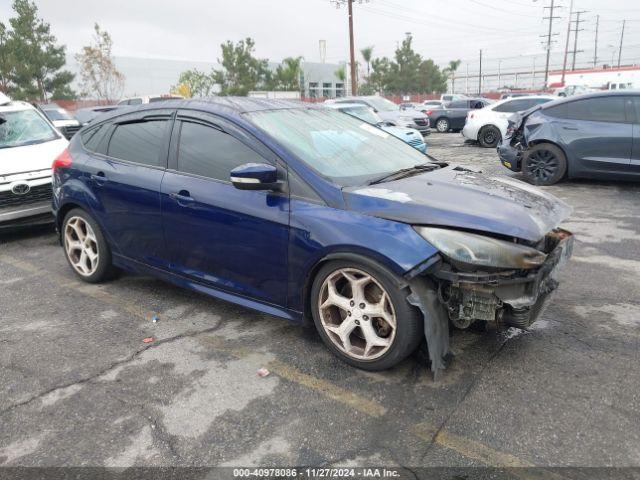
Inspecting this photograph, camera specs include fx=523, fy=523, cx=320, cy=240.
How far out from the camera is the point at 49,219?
6.28 metres

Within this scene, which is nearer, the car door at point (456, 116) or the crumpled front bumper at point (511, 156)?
the crumpled front bumper at point (511, 156)

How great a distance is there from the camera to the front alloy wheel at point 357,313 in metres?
2.94

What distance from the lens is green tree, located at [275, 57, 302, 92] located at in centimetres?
4784

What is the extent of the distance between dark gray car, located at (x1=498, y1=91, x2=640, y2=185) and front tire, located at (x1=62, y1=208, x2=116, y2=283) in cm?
684

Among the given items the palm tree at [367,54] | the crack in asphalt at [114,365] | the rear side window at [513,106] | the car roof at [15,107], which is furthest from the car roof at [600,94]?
the palm tree at [367,54]

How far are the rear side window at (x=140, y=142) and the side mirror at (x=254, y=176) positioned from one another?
1.02 meters

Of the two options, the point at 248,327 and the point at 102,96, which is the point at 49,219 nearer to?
the point at 248,327

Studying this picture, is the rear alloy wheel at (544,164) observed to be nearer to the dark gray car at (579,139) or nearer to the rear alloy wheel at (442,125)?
the dark gray car at (579,139)

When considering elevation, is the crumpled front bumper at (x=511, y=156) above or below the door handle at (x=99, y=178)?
below

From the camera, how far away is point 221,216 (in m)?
3.43

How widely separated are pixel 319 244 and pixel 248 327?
3.50 ft

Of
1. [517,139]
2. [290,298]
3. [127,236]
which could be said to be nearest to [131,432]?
[290,298]

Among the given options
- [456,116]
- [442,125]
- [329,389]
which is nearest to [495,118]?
[456,116]

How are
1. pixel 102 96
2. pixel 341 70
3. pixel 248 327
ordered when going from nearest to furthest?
pixel 248 327
pixel 102 96
pixel 341 70
